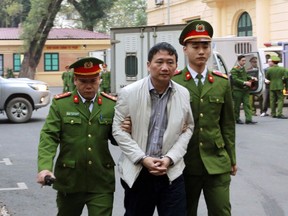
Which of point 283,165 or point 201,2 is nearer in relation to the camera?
point 283,165

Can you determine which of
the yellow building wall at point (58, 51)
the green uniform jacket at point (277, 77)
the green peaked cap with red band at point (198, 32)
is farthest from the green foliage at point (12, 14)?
the green peaked cap with red band at point (198, 32)

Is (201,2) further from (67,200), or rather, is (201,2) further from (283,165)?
(67,200)

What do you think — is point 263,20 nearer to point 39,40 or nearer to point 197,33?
point 39,40

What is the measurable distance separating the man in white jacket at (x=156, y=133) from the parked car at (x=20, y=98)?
47.4ft

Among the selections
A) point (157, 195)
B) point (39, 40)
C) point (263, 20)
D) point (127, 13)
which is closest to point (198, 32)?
point (157, 195)

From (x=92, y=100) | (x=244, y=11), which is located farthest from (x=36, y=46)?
(x=92, y=100)

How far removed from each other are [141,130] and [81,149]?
53 centimetres

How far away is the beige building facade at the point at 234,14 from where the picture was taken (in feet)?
103

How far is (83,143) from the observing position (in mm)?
4762

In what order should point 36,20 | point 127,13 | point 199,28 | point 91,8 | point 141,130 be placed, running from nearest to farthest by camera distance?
point 141,130, point 199,28, point 36,20, point 91,8, point 127,13

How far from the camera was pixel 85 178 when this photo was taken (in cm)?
478

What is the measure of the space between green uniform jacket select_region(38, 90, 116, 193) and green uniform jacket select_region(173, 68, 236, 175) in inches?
24.5

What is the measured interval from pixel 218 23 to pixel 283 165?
2646 centimetres

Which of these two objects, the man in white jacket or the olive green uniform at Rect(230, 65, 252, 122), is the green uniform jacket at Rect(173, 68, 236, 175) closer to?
the man in white jacket
